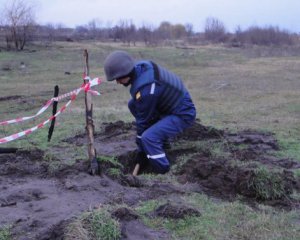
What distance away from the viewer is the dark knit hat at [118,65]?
592cm

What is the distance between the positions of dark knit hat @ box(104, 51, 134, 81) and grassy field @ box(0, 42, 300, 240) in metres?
1.59

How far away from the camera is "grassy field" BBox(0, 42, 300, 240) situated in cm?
471

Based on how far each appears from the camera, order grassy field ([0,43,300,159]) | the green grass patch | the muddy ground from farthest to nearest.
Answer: grassy field ([0,43,300,159]) → the green grass patch → the muddy ground

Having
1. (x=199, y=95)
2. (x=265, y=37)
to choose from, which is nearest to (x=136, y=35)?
(x=265, y=37)

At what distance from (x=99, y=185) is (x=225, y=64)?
981 inches

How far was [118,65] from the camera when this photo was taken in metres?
5.92

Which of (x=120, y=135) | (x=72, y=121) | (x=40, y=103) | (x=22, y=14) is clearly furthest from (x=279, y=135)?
(x=22, y=14)

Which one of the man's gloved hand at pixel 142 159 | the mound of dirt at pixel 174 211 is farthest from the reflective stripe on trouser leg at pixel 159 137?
the mound of dirt at pixel 174 211

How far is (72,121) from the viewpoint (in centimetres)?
1090

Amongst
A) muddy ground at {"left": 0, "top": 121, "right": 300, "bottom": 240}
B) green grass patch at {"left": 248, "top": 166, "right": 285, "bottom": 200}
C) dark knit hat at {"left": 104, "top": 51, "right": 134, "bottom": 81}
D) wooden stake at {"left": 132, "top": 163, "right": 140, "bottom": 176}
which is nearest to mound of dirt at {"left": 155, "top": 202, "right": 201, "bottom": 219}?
muddy ground at {"left": 0, "top": 121, "right": 300, "bottom": 240}

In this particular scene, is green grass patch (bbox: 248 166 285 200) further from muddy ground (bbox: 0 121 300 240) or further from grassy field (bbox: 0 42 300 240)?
grassy field (bbox: 0 42 300 240)

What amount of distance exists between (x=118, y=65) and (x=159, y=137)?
3.70ft

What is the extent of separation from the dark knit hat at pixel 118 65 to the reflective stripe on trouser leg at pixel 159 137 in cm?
88

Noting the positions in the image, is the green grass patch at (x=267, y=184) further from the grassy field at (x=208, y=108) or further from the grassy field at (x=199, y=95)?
the grassy field at (x=199, y=95)
